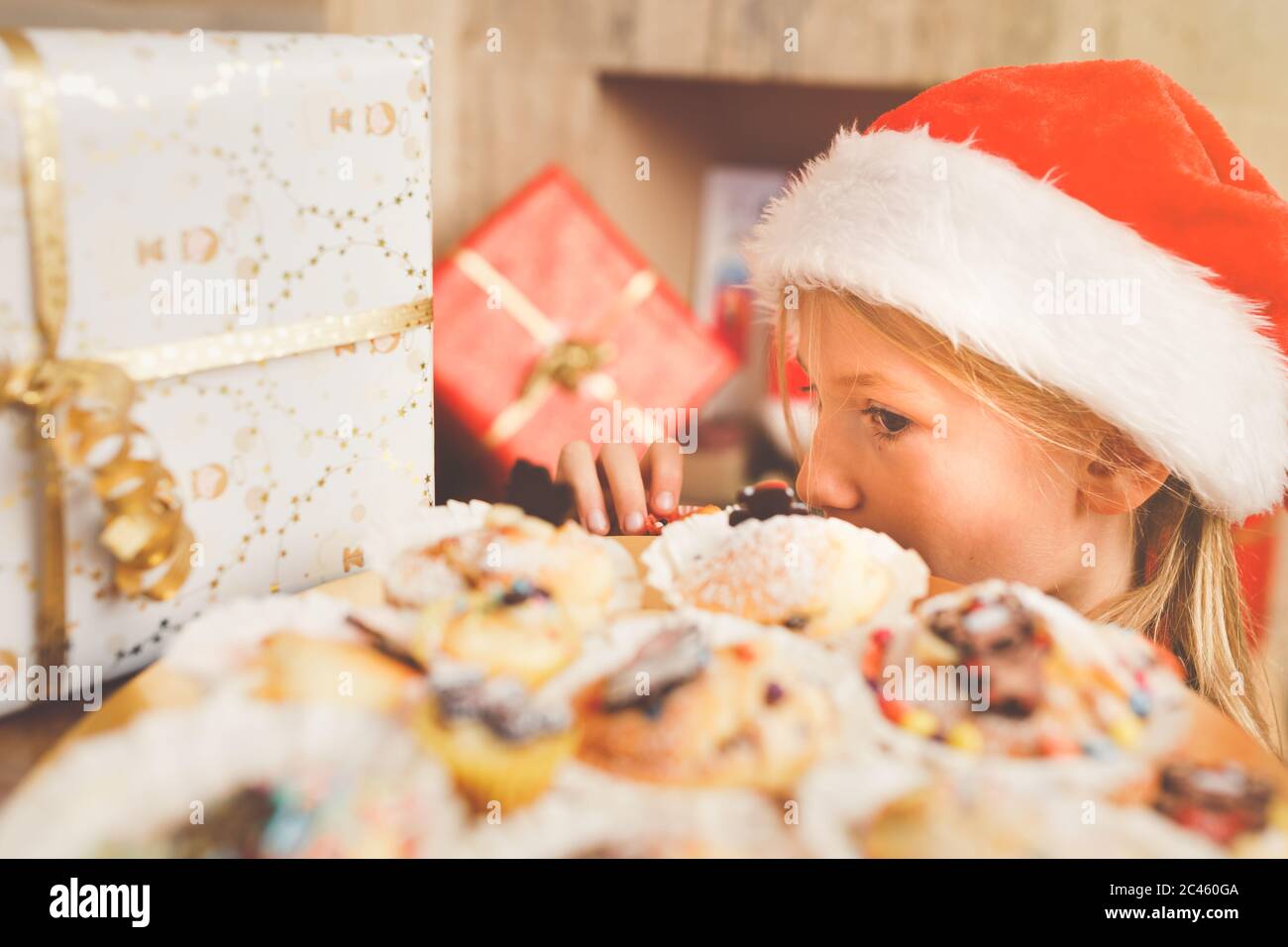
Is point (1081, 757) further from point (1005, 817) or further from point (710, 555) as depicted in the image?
point (710, 555)

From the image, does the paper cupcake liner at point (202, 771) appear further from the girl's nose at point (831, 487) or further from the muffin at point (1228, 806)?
the girl's nose at point (831, 487)

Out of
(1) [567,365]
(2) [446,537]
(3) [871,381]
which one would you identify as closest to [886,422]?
(3) [871,381]

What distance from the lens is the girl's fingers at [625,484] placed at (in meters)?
0.83

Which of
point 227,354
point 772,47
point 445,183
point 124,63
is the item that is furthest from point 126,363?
point 772,47

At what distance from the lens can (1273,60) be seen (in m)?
1.48

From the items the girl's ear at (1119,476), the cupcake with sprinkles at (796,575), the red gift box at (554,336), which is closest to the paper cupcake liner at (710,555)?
the cupcake with sprinkles at (796,575)

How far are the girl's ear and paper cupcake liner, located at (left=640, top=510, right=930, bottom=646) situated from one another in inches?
9.1

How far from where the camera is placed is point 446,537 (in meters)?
0.65

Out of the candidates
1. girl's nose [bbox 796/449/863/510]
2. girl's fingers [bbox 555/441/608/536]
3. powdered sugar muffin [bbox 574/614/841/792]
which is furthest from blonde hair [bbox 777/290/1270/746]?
powdered sugar muffin [bbox 574/614/841/792]

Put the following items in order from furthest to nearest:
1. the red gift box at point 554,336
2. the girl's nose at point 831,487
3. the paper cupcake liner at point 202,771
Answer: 1. the red gift box at point 554,336
2. the girl's nose at point 831,487
3. the paper cupcake liner at point 202,771

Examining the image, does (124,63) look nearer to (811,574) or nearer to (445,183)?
(811,574)

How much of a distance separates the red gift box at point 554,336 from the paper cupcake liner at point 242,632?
776 mm

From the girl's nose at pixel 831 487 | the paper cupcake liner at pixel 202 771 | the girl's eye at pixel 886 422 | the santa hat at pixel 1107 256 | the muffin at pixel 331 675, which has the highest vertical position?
the santa hat at pixel 1107 256

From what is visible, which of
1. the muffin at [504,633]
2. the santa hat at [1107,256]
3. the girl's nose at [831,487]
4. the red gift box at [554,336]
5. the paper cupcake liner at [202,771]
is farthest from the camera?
the red gift box at [554,336]
